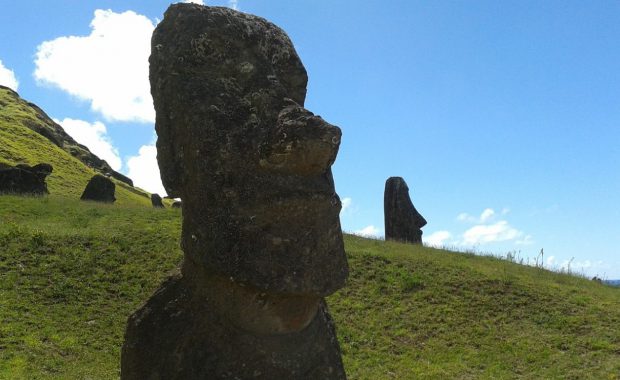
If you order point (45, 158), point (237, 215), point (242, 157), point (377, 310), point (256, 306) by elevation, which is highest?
point (45, 158)

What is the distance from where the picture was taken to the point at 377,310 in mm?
13086

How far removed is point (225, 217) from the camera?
9.71ft

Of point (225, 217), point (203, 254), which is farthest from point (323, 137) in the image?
point (203, 254)

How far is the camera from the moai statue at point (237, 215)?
2926 millimetres

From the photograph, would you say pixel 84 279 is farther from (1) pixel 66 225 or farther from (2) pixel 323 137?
(2) pixel 323 137

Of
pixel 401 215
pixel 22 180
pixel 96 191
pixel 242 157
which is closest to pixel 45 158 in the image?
pixel 22 180

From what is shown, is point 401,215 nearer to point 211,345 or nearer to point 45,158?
point 211,345

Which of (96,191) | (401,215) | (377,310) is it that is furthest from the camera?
(96,191)

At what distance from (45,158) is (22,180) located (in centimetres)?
2991

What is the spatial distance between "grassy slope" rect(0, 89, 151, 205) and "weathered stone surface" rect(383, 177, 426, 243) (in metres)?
27.5

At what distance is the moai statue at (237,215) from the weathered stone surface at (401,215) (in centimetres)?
1760

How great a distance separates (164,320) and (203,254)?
47 cm

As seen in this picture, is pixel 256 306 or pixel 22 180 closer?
pixel 256 306

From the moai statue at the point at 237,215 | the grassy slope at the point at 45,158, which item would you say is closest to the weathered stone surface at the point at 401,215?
the moai statue at the point at 237,215
